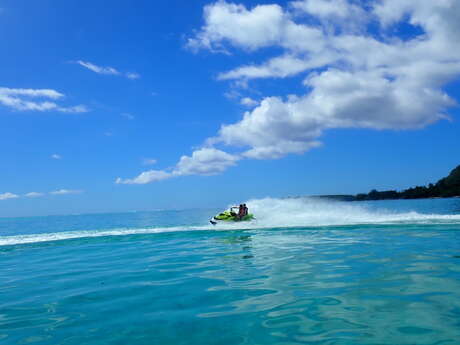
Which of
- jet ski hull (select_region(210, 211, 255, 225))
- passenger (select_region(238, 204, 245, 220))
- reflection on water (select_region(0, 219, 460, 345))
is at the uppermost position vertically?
passenger (select_region(238, 204, 245, 220))

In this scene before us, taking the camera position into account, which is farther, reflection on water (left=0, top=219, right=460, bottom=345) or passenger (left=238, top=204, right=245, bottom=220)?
passenger (left=238, top=204, right=245, bottom=220)

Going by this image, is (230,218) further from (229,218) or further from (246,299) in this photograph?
(246,299)

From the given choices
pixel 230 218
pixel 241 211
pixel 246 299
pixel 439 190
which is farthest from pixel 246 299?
pixel 439 190

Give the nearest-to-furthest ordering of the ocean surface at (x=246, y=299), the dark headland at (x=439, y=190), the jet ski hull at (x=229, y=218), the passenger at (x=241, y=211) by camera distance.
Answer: the ocean surface at (x=246, y=299)
the jet ski hull at (x=229, y=218)
the passenger at (x=241, y=211)
the dark headland at (x=439, y=190)

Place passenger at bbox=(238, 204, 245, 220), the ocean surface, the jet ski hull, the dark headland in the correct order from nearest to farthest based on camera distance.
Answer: the ocean surface, the jet ski hull, passenger at bbox=(238, 204, 245, 220), the dark headland

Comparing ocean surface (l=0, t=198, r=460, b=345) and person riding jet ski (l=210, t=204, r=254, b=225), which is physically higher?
person riding jet ski (l=210, t=204, r=254, b=225)

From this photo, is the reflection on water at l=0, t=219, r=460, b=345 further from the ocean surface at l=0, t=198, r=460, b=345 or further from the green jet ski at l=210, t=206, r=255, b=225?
the green jet ski at l=210, t=206, r=255, b=225

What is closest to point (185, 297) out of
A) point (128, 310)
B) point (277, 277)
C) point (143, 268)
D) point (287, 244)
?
point (128, 310)

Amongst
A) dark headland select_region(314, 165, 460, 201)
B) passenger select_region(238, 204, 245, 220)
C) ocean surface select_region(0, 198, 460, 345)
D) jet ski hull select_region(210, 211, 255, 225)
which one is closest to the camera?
ocean surface select_region(0, 198, 460, 345)

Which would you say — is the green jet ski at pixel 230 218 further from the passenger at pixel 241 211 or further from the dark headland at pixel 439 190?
the dark headland at pixel 439 190

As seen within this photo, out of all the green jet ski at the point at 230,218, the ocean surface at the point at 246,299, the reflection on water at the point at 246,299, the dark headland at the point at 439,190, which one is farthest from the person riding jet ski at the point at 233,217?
the dark headland at the point at 439,190

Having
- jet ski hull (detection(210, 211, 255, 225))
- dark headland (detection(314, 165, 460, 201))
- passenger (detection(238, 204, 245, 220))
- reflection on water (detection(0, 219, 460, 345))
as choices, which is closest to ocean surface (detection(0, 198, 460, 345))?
reflection on water (detection(0, 219, 460, 345))

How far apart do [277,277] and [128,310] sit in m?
4.44

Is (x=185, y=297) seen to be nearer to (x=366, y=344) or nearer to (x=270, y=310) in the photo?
(x=270, y=310)
